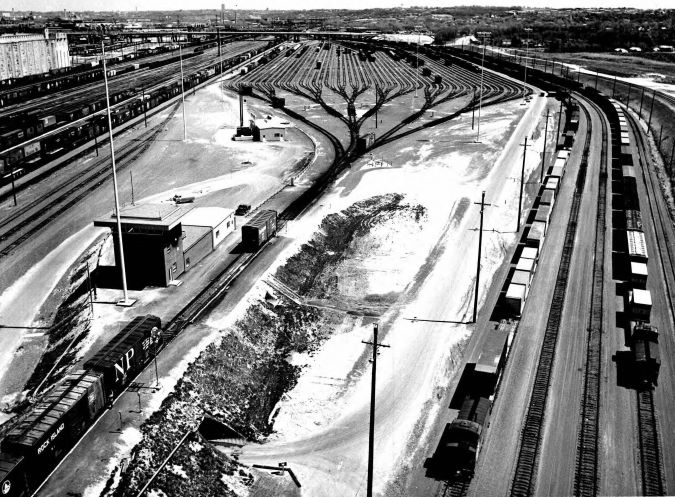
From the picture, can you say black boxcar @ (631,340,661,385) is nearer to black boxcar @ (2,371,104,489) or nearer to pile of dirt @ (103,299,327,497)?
pile of dirt @ (103,299,327,497)

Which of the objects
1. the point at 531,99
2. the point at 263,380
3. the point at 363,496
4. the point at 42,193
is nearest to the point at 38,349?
the point at 263,380

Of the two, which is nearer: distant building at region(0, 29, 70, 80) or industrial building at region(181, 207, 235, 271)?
industrial building at region(181, 207, 235, 271)

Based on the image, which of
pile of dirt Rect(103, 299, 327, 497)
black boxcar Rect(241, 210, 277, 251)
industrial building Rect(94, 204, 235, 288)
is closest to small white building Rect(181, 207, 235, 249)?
black boxcar Rect(241, 210, 277, 251)

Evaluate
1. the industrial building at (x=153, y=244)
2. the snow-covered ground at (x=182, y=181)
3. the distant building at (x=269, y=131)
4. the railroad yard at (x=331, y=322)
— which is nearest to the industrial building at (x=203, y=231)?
the industrial building at (x=153, y=244)

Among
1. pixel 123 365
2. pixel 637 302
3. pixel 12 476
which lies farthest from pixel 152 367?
pixel 637 302

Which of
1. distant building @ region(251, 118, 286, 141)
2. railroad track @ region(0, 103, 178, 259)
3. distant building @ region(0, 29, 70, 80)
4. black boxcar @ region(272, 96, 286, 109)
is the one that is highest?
distant building @ region(0, 29, 70, 80)

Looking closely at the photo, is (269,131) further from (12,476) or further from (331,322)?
(12,476)

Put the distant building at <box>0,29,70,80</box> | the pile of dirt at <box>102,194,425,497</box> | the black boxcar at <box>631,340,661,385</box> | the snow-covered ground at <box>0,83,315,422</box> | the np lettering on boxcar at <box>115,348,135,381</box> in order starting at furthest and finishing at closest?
the distant building at <box>0,29,70,80</box> → the snow-covered ground at <box>0,83,315,422</box> → the black boxcar at <box>631,340,661,385</box> → the np lettering on boxcar at <box>115,348,135,381</box> → the pile of dirt at <box>102,194,425,497</box>
